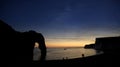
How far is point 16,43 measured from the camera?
8.37 meters

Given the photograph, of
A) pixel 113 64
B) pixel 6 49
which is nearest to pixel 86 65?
pixel 113 64

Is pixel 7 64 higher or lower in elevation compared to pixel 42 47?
lower

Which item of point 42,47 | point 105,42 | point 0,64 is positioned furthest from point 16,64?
point 105,42

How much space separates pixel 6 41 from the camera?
7617mm

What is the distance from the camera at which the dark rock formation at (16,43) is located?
744cm

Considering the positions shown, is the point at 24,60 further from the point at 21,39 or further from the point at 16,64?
the point at 21,39

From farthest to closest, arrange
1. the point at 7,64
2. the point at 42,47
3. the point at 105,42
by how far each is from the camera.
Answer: the point at 105,42 → the point at 42,47 → the point at 7,64

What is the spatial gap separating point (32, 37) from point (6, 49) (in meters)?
2.30

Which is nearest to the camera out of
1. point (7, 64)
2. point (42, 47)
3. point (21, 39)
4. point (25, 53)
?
point (7, 64)

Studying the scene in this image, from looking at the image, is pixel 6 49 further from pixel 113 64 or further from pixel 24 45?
pixel 113 64

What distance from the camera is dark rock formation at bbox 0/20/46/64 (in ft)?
24.4

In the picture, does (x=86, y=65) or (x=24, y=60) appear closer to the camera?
(x=24, y=60)

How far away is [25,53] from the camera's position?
31.0 feet

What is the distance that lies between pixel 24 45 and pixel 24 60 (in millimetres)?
1298
